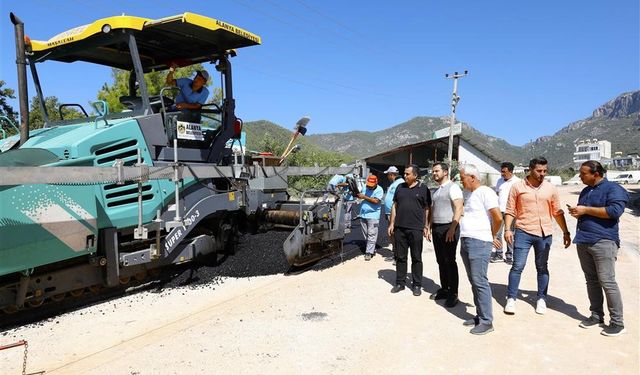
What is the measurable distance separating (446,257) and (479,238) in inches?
28.7

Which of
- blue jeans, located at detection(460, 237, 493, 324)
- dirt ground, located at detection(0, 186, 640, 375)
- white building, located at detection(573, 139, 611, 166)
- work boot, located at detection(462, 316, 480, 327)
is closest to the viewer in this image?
dirt ground, located at detection(0, 186, 640, 375)

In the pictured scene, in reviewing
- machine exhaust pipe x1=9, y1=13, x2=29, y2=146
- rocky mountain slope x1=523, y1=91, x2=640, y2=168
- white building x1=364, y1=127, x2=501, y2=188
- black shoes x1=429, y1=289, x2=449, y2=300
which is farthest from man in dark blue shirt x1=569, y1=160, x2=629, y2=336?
rocky mountain slope x1=523, y1=91, x2=640, y2=168

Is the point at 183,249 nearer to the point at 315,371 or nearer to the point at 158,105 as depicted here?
the point at 158,105

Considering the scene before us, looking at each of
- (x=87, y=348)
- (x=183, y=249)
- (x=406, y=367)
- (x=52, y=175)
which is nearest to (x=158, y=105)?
(x=183, y=249)

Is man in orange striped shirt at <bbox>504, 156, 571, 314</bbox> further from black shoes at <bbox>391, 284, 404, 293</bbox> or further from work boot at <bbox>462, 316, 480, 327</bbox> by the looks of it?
black shoes at <bbox>391, 284, 404, 293</bbox>

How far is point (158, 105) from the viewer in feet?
17.8

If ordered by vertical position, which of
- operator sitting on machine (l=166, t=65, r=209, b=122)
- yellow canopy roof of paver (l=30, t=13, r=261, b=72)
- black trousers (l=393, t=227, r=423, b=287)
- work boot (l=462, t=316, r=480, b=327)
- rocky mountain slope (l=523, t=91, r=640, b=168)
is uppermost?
rocky mountain slope (l=523, t=91, r=640, b=168)

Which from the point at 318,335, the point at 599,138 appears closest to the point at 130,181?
the point at 318,335

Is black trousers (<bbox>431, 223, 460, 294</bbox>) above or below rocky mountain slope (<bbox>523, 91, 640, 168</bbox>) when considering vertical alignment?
below

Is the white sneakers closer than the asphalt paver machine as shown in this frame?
No

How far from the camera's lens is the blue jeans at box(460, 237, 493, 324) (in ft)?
13.1

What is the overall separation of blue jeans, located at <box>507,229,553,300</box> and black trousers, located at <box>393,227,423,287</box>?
0.97m

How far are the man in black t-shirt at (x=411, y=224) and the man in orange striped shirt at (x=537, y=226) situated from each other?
0.91m

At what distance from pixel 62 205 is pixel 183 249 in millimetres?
1630
